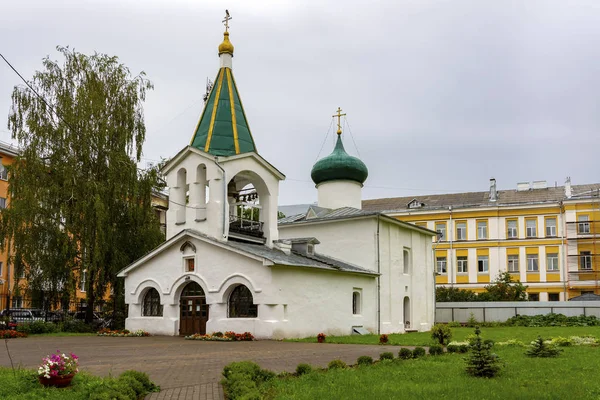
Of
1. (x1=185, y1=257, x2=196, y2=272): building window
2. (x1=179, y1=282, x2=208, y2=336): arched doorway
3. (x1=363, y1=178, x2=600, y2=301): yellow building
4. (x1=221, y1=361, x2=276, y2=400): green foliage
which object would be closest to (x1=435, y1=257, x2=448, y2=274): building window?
(x1=363, y1=178, x2=600, y2=301): yellow building

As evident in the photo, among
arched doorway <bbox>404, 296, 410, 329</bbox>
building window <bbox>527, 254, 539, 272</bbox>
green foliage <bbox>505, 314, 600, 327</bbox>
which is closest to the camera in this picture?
arched doorway <bbox>404, 296, 410, 329</bbox>

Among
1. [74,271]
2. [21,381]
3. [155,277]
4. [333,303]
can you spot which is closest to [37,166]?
[74,271]

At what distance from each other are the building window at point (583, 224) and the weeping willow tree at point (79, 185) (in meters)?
34.9

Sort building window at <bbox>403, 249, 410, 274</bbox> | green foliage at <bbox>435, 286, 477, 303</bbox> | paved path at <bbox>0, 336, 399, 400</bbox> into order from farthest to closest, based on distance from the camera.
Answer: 1. green foliage at <bbox>435, 286, 477, 303</bbox>
2. building window at <bbox>403, 249, 410, 274</bbox>
3. paved path at <bbox>0, 336, 399, 400</bbox>

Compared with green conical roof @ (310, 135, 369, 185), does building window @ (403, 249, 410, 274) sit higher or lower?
lower

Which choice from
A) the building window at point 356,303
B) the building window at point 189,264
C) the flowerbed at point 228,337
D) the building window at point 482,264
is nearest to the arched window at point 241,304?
the flowerbed at point 228,337

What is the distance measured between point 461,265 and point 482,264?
5.74 feet

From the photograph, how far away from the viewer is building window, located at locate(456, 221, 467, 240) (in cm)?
5426

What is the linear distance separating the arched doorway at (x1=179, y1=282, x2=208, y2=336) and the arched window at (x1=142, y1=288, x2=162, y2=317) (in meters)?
1.59

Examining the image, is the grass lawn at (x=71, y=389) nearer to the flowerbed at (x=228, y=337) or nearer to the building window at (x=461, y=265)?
the flowerbed at (x=228, y=337)

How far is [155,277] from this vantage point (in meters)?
26.8

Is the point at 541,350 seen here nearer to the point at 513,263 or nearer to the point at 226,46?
the point at 226,46

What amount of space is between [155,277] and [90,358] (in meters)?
11.2

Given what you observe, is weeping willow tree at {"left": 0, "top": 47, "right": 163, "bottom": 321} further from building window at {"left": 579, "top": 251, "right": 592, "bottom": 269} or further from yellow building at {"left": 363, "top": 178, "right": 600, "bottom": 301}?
building window at {"left": 579, "top": 251, "right": 592, "bottom": 269}
